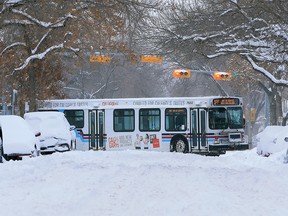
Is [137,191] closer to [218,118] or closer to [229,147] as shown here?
[229,147]

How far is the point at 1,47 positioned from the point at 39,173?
2115 cm

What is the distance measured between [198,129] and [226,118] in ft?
4.91

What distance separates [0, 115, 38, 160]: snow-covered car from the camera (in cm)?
1869

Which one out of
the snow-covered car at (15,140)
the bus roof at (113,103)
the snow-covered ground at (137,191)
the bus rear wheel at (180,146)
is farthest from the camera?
the bus roof at (113,103)

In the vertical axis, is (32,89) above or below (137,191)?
above

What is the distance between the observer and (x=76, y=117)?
35812mm

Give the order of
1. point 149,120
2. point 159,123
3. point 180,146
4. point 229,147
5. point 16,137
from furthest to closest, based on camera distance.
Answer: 1. point 149,120
2. point 159,123
3. point 180,146
4. point 229,147
5. point 16,137

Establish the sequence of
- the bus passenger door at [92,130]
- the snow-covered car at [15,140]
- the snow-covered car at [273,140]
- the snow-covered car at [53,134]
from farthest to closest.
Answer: the bus passenger door at [92,130], the snow-covered car at [53,134], the snow-covered car at [273,140], the snow-covered car at [15,140]

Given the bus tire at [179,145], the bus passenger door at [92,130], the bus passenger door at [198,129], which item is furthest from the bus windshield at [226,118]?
the bus passenger door at [92,130]

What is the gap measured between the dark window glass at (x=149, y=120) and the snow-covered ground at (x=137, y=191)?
2043 centimetres

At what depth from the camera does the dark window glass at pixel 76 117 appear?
35656mm

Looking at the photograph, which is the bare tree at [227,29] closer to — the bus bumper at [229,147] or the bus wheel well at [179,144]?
the bus bumper at [229,147]

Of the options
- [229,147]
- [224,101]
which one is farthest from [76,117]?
[229,147]

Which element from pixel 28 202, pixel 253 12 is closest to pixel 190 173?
pixel 28 202
